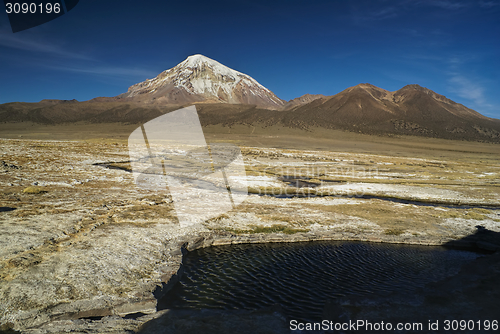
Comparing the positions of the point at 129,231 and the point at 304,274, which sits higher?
the point at 129,231

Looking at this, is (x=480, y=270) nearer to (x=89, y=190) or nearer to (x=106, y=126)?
(x=89, y=190)

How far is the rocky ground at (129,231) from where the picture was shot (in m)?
7.19

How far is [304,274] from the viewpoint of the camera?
36.0 ft

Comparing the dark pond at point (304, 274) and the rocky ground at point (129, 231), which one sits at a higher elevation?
the rocky ground at point (129, 231)

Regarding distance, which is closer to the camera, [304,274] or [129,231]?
[304,274]

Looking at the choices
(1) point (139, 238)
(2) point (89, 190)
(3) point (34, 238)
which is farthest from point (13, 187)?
(1) point (139, 238)

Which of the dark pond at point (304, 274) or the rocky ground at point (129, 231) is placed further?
the dark pond at point (304, 274)

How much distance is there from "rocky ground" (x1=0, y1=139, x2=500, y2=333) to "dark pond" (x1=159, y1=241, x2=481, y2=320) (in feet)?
2.60

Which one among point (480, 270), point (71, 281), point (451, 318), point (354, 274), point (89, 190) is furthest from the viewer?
point (89, 190)

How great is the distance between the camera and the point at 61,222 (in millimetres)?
12570

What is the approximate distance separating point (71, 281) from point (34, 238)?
3.86m

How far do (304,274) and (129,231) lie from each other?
7849 mm

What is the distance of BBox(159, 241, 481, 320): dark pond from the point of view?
883cm

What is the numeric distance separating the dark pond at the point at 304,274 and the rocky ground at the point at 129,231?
0.79m
